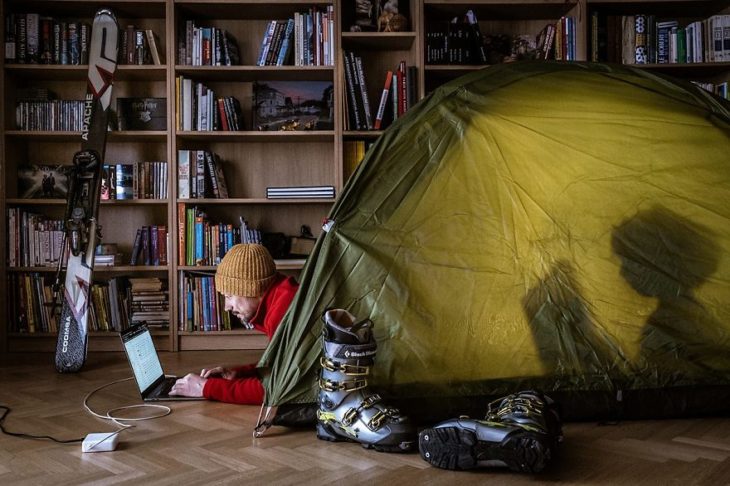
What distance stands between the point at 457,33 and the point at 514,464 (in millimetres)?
2570

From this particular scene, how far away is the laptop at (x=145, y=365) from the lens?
7.61ft

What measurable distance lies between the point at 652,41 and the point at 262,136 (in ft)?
6.55

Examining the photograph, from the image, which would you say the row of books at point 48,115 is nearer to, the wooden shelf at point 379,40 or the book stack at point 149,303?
the book stack at point 149,303

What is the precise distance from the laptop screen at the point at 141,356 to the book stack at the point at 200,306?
1.05 m

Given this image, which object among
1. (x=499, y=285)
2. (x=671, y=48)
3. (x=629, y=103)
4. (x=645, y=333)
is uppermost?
(x=671, y=48)

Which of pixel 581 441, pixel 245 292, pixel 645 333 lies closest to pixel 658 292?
pixel 645 333

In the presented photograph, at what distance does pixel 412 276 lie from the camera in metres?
2.04

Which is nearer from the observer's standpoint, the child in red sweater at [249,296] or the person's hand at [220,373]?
the child in red sweater at [249,296]

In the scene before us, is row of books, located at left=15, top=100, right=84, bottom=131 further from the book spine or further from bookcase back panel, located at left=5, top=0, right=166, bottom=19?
the book spine

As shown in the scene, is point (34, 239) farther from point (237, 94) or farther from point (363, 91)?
point (363, 91)

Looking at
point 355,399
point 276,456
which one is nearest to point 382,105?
point 355,399

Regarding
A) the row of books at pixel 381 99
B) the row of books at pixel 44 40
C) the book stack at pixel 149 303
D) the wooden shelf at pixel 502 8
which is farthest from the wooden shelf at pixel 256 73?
the book stack at pixel 149 303

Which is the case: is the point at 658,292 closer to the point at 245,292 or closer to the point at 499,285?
the point at 499,285

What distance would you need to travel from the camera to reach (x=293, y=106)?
3707 millimetres
